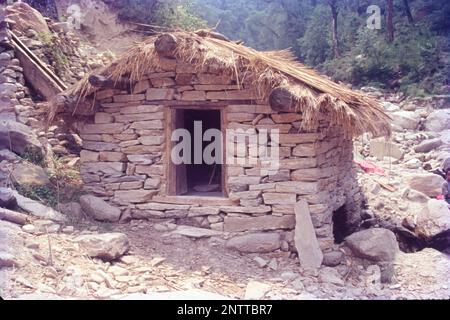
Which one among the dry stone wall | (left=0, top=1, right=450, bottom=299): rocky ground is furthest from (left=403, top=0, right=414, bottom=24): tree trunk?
the dry stone wall

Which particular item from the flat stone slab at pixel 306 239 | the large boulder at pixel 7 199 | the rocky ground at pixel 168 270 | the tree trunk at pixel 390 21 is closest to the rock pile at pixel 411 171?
the rocky ground at pixel 168 270

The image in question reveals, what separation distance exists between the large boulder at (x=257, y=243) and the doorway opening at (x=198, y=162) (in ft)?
2.51

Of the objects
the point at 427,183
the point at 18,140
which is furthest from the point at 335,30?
the point at 18,140

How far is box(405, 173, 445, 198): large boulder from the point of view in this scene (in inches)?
322

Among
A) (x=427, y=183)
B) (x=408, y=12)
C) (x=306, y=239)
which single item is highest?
(x=408, y=12)

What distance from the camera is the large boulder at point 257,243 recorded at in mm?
4824

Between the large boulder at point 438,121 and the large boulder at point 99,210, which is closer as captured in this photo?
the large boulder at point 99,210

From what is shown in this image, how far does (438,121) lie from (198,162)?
8460 mm

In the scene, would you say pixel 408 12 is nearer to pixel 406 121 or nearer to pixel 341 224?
pixel 406 121

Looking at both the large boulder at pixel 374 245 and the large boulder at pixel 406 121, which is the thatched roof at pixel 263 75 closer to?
the large boulder at pixel 374 245

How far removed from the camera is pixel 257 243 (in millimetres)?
4832

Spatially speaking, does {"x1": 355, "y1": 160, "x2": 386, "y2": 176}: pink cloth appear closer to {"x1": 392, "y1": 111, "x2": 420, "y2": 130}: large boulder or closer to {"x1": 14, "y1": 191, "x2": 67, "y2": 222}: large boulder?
{"x1": 392, "y1": 111, "x2": 420, "y2": 130}: large boulder
